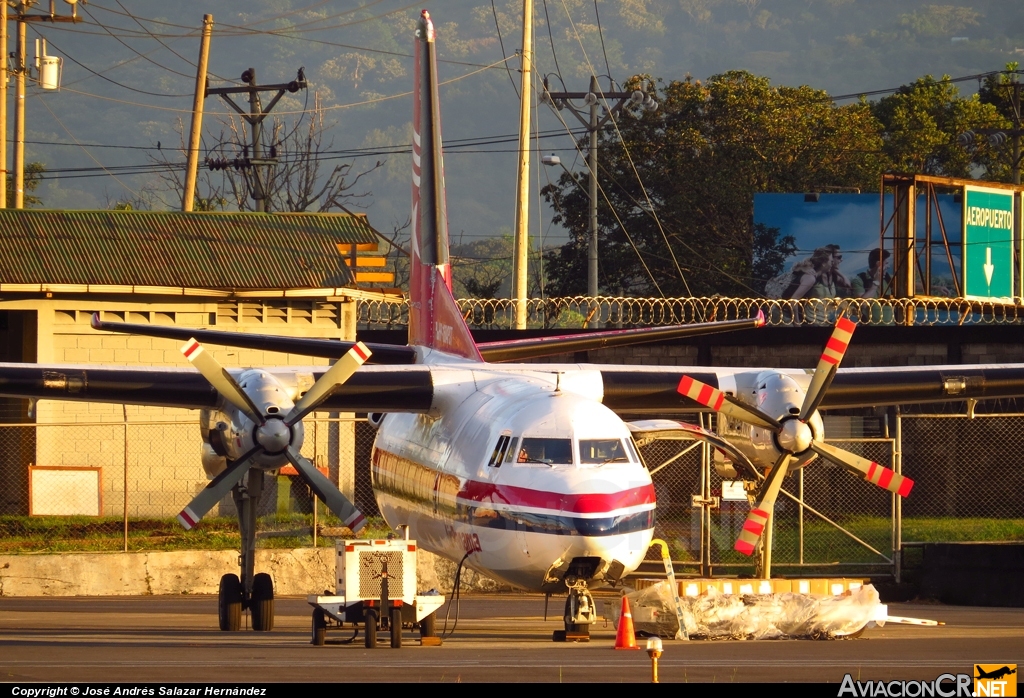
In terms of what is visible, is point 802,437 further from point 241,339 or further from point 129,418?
point 129,418

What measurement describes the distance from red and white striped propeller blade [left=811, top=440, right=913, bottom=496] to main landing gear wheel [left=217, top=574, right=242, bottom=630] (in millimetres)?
7287

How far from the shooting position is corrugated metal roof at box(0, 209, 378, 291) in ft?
98.6

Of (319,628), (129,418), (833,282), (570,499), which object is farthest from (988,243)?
(319,628)

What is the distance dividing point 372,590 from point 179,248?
17656mm

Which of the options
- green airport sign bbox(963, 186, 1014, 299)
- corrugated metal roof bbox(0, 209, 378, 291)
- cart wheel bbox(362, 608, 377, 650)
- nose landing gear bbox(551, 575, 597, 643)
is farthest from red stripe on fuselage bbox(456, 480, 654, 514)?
green airport sign bbox(963, 186, 1014, 299)

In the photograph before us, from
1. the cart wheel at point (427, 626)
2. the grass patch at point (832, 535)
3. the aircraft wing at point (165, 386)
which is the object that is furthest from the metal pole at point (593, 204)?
the cart wheel at point (427, 626)

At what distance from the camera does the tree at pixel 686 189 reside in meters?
68.3

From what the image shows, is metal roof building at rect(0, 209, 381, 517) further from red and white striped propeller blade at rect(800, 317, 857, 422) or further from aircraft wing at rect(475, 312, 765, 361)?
red and white striped propeller blade at rect(800, 317, 857, 422)

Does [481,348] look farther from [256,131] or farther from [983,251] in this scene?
[256,131]

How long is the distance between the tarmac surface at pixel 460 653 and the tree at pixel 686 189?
48.3 metres

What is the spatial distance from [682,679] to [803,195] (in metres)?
54.4

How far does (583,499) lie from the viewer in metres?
14.7

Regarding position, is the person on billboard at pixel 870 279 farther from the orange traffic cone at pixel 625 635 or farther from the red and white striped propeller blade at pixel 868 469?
the orange traffic cone at pixel 625 635

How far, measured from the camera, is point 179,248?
31.9m
